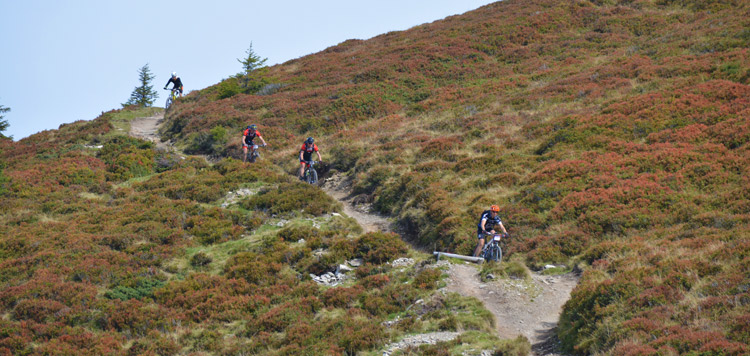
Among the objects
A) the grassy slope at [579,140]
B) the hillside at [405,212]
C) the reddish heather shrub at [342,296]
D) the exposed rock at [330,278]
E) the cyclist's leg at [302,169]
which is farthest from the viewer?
the cyclist's leg at [302,169]

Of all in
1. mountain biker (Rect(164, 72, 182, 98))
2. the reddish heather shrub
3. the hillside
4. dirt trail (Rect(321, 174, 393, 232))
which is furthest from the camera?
mountain biker (Rect(164, 72, 182, 98))

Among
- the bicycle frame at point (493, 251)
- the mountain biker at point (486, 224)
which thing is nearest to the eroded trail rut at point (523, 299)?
the bicycle frame at point (493, 251)

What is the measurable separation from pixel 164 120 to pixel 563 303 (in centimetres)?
3889

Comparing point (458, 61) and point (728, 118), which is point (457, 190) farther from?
point (458, 61)

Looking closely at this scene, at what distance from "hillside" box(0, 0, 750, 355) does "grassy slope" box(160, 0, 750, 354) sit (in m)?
0.11

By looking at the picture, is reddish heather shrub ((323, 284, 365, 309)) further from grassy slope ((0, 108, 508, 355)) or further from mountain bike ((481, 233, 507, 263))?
mountain bike ((481, 233, 507, 263))

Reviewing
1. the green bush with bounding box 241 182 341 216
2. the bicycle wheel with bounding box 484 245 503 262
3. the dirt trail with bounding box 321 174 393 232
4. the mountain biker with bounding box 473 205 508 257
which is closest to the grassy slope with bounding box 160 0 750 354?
the dirt trail with bounding box 321 174 393 232

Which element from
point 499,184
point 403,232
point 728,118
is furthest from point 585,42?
point 403,232

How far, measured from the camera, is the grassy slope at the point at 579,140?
1225cm

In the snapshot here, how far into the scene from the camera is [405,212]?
22.4 m

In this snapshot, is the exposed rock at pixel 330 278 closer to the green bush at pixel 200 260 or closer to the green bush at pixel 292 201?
the green bush at pixel 200 260

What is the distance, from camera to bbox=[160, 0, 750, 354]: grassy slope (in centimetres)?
1225

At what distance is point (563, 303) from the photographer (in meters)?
14.6

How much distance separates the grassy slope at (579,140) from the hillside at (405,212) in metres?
0.11
